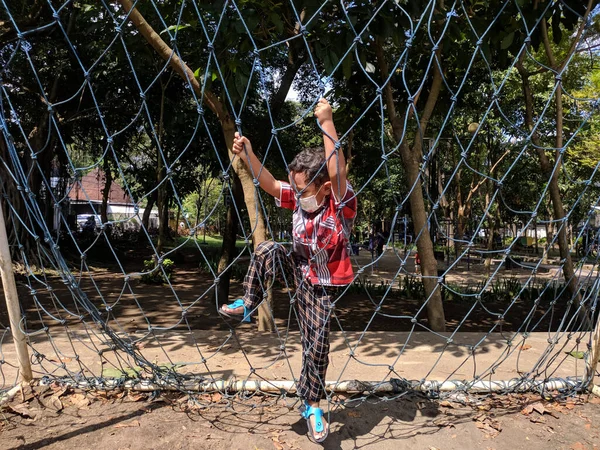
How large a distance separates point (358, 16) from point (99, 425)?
8.96 ft

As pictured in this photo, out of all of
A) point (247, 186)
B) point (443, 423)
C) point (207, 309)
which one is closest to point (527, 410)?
point (443, 423)

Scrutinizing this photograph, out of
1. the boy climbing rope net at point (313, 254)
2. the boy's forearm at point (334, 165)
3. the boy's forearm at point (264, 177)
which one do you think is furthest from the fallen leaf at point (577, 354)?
the boy's forearm at point (264, 177)

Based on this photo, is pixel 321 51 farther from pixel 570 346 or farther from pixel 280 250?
pixel 570 346

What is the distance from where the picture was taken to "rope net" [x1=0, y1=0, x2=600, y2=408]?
7.65 feet

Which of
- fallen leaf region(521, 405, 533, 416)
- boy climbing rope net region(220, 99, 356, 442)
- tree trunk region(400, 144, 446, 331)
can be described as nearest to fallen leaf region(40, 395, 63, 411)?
boy climbing rope net region(220, 99, 356, 442)

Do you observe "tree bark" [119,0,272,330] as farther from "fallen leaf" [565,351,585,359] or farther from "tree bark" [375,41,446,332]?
"fallen leaf" [565,351,585,359]

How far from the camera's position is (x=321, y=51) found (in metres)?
2.88

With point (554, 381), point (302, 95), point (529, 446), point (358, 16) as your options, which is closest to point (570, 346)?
point (554, 381)

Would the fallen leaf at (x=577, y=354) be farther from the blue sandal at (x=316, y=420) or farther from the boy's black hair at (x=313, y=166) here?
the boy's black hair at (x=313, y=166)

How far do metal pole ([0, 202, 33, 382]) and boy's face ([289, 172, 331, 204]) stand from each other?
4.34 feet

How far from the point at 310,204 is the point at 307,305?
0.42 metres

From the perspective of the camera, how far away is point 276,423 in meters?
2.06

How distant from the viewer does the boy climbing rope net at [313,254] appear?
73.1 inches

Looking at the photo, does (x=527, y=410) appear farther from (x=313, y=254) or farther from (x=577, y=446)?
(x=313, y=254)
